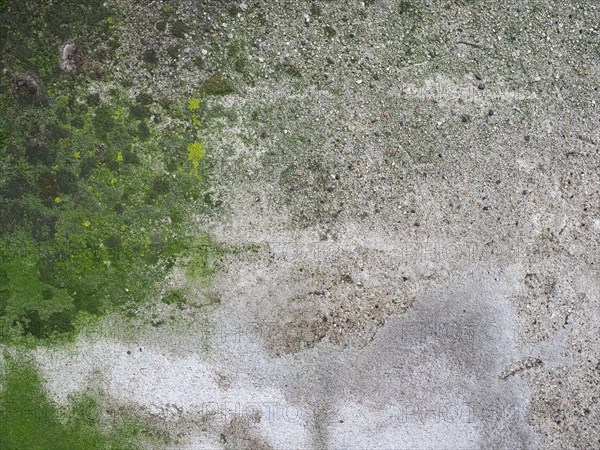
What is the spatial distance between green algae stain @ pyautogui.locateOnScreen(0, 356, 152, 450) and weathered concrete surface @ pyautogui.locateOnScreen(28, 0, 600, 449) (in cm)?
15

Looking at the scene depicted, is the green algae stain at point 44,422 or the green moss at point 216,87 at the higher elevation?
the green moss at point 216,87

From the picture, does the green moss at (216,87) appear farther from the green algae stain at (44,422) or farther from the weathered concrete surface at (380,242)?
the green algae stain at (44,422)

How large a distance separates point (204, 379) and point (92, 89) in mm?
2554

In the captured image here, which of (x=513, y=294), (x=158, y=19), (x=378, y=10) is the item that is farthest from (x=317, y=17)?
(x=513, y=294)

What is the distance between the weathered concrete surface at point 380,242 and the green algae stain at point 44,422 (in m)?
0.15

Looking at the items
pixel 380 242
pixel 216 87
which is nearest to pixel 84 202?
pixel 216 87

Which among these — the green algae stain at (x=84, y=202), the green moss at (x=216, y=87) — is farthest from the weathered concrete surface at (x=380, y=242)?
the green algae stain at (x=84, y=202)

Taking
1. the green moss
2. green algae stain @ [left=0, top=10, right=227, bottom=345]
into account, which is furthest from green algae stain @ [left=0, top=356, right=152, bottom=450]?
the green moss

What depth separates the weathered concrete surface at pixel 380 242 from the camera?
393 centimetres

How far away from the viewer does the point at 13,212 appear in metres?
3.93

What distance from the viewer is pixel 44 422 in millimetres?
3975

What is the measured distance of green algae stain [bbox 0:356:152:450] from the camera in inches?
156

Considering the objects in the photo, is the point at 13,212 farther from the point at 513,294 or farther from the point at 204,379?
the point at 513,294

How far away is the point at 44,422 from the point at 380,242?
3.16 meters
